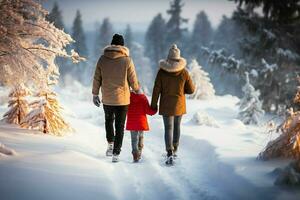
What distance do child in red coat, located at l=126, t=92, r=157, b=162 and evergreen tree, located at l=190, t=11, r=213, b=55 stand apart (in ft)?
175

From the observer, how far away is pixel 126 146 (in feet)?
30.8

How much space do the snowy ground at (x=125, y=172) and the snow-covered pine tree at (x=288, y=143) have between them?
0.76ft

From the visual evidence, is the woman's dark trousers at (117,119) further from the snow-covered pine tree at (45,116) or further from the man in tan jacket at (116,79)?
the snow-covered pine tree at (45,116)

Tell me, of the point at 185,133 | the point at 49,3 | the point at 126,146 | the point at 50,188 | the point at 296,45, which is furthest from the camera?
the point at 296,45

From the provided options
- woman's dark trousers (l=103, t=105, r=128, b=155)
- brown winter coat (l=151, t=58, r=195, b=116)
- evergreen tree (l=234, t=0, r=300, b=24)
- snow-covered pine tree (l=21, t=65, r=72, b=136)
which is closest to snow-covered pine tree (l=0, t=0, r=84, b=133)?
snow-covered pine tree (l=21, t=65, r=72, b=136)

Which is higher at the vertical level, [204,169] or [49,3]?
[49,3]

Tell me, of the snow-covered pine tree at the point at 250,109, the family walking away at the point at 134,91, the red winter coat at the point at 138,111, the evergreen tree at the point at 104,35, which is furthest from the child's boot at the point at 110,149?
the evergreen tree at the point at 104,35

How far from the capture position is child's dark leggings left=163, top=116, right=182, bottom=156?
23.9ft

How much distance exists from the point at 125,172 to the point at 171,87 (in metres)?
1.92

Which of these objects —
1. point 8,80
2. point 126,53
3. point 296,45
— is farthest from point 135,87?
point 296,45

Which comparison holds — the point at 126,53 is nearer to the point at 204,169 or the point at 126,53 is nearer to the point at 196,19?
the point at 204,169

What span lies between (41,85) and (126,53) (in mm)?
1851

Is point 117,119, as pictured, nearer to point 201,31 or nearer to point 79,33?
point 79,33

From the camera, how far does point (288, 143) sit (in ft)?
20.3
